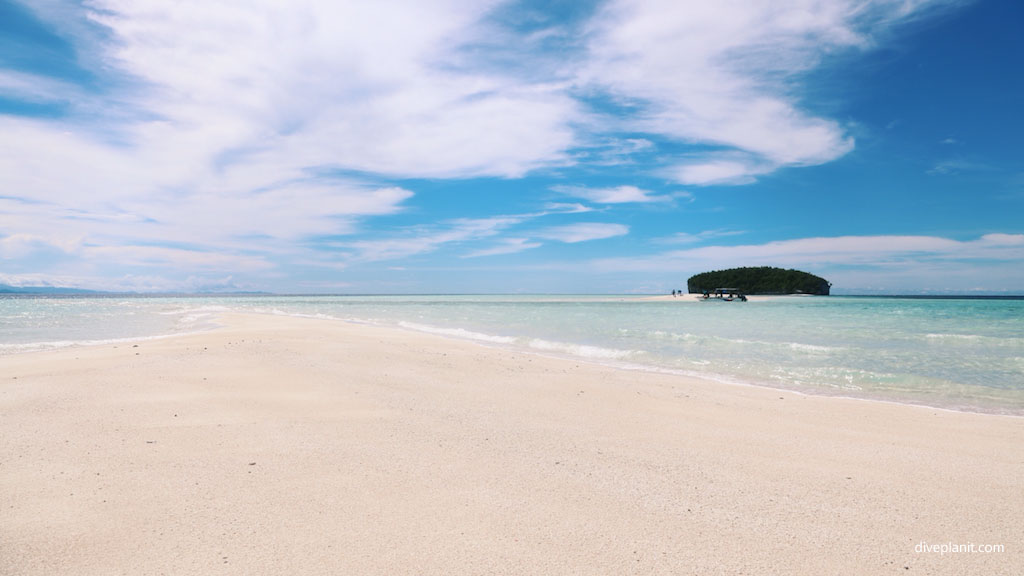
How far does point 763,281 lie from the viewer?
500 feet

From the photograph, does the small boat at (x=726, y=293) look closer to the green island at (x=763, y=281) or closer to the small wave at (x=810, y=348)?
the green island at (x=763, y=281)

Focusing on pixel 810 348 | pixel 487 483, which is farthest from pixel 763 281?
pixel 487 483

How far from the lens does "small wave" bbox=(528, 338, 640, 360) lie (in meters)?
15.5

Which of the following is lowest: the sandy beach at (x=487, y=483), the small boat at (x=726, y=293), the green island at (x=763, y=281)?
the sandy beach at (x=487, y=483)

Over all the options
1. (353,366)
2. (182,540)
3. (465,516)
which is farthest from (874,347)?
(182,540)

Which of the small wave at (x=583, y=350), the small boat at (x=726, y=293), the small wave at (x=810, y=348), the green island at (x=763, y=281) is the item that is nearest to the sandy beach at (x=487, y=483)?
the small wave at (x=583, y=350)

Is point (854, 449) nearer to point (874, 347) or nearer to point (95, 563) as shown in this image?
point (95, 563)

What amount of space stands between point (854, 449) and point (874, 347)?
1479cm

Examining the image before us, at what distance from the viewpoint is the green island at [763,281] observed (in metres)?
152

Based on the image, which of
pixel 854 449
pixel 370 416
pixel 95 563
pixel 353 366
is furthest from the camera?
pixel 353 366

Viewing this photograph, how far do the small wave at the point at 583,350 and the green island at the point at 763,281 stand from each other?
140309 mm

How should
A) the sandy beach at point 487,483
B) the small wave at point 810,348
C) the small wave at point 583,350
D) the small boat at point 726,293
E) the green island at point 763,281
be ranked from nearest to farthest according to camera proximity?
the sandy beach at point 487,483
the small wave at point 583,350
the small wave at point 810,348
the small boat at point 726,293
the green island at point 763,281

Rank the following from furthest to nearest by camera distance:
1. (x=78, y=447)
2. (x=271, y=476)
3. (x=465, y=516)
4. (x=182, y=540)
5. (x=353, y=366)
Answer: (x=353, y=366) → (x=78, y=447) → (x=271, y=476) → (x=465, y=516) → (x=182, y=540)

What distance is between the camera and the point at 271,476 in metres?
4.45
